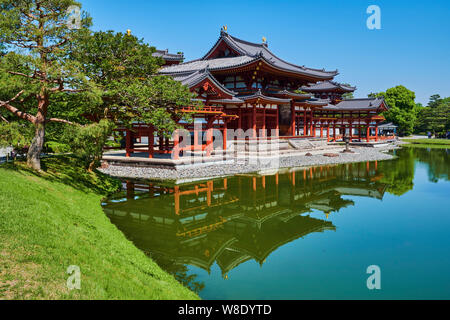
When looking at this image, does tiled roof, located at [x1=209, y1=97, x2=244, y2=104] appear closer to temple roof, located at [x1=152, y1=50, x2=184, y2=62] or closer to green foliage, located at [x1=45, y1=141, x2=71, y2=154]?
green foliage, located at [x1=45, y1=141, x2=71, y2=154]

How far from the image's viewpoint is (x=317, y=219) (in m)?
12.4

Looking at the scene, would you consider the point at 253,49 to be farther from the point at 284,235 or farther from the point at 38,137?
the point at 284,235

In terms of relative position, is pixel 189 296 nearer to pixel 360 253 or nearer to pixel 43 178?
pixel 360 253

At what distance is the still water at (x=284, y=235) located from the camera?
7.25m

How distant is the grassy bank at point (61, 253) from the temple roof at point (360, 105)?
4387 centimetres

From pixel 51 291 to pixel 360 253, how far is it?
7.91 meters

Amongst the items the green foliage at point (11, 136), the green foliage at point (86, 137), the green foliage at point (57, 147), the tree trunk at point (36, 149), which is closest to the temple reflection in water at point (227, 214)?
the green foliage at point (86, 137)

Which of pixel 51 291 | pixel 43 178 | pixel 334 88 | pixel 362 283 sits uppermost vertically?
pixel 334 88

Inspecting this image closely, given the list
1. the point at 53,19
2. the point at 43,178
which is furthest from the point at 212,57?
the point at 43,178

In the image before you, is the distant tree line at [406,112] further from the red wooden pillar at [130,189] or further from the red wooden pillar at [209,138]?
the red wooden pillar at [130,189]

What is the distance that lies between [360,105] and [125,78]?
44581 millimetres

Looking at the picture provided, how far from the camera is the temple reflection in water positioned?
9250 millimetres

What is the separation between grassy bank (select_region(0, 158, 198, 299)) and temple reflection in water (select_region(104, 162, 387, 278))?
3.96ft

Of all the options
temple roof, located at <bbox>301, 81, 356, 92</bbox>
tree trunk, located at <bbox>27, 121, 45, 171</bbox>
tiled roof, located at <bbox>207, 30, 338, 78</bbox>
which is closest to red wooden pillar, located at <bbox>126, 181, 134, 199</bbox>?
tree trunk, located at <bbox>27, 121, 45, 171</bbox>
